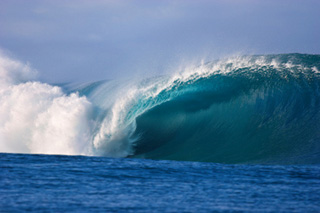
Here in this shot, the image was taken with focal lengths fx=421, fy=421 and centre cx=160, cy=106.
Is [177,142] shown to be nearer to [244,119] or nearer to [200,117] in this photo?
[200,117]

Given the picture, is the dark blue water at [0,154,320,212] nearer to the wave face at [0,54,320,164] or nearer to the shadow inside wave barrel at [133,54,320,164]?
the shadow inside wave barrel at [133,54,320,164]

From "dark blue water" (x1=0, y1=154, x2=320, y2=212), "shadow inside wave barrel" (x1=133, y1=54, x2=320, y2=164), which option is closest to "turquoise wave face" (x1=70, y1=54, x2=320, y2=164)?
"shadow inside wave barrel" (x1=133, y1=54, x2=320, y2=164)

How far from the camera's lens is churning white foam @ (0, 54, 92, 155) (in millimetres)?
11125

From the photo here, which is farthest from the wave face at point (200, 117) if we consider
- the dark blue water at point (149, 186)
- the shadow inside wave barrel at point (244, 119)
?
the dark blue water at point (149, 186)

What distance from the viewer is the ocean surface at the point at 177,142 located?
498 cm

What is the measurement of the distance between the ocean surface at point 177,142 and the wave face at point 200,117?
0.03m

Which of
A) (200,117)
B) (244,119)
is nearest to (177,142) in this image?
(200,117)

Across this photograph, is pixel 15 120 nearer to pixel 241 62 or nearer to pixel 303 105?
pixel 241 62

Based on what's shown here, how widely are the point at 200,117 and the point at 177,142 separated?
1266mm

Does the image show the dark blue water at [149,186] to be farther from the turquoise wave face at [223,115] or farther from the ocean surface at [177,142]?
the turquoise wave face at [223,115]

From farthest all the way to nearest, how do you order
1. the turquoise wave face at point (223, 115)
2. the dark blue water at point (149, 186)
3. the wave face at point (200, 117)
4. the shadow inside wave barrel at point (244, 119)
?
the wave face at point (200, 117)
the turquoise wave face at point (223, 115)
the shadow inside wave barrel at point (244, 119)
the dark blue water at point (149, 186)

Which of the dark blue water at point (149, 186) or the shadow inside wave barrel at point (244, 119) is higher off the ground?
the shadow inside wave barrel at point (244, 119)

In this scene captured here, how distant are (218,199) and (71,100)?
7.91 meters

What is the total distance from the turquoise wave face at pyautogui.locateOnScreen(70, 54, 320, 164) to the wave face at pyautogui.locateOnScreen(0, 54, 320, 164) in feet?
0.08
